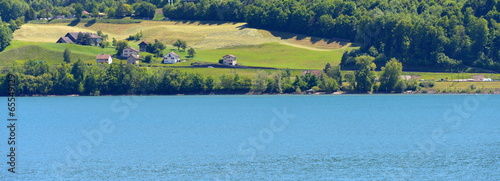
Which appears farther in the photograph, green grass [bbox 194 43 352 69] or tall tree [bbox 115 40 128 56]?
tall tree [bbox 115 40 128 56]

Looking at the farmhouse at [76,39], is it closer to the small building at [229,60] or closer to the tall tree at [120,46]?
the tall tree at [120,46]

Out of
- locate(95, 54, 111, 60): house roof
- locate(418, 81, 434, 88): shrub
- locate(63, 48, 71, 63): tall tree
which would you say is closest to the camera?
locate(418, 81, 434, 88): shrub

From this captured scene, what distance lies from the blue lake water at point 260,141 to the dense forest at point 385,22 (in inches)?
1378

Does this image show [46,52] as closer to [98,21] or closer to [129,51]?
[129,51]

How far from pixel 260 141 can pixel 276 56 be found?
95602 millimetres

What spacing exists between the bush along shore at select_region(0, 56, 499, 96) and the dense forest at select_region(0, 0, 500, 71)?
13.7 m

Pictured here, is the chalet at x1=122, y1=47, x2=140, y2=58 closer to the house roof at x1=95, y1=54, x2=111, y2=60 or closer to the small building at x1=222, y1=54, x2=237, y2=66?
the house roof at x1=95, y1=54, x2=111, y2=60

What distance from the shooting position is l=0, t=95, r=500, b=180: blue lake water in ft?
155

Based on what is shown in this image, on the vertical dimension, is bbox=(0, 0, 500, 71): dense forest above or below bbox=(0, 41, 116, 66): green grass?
above

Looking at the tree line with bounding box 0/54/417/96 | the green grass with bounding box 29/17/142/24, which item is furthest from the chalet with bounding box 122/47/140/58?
the green grass with bounding box 29/17/142/24

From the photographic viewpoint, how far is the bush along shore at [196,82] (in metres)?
128

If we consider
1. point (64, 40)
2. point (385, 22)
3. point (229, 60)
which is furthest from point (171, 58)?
point (385, 22)

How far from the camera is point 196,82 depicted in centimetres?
12950

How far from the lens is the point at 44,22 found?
196 metres
